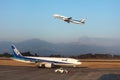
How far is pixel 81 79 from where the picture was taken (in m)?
51.4

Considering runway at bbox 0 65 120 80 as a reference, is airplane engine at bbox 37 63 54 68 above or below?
above

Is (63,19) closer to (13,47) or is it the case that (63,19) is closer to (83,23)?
(83,23)

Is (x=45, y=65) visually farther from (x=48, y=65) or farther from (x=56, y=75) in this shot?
(x=56, y=75)

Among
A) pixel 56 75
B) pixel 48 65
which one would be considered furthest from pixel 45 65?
pixel 56 75

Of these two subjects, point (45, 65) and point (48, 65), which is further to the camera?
point (45, 65)

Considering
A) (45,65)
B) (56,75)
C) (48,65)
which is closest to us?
(56,75)

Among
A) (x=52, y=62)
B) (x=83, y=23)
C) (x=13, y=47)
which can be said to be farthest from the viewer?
(x=13, y=47)

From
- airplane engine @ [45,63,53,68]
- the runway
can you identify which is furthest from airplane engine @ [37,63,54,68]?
the runway

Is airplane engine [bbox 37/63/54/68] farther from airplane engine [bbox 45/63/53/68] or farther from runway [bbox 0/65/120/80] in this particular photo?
runway [bbox 0/65/120/80]

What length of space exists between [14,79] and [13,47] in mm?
67801

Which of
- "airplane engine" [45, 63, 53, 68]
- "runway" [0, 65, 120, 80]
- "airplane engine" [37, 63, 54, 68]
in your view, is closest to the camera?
"runway" [0, 65, 120, 80]

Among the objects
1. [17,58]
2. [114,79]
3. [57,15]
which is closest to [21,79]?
[114,79]

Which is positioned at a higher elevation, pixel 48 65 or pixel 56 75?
pixel 48 65

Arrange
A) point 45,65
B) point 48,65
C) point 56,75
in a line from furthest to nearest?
point 45,65 < point 48,65 < point 56,75
